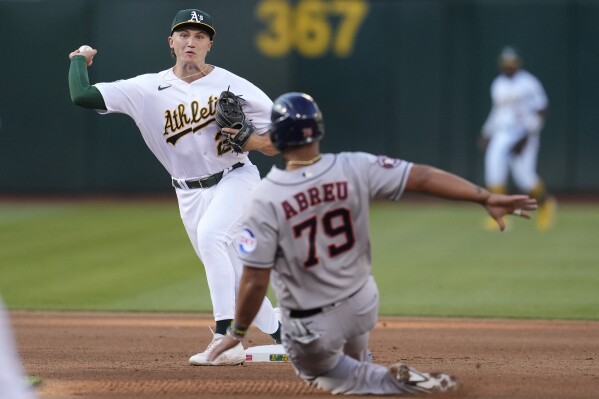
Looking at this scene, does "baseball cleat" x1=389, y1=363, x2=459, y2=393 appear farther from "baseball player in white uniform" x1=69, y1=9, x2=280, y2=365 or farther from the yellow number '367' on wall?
the yellow number '367' on wall

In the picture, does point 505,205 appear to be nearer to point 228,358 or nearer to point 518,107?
point 228,358

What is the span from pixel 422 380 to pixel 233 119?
1948 millimetres

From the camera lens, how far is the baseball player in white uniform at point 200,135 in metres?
6.67

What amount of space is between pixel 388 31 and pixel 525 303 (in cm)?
1145

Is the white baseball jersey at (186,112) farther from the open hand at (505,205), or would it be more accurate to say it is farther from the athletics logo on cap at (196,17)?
the open hand at (505,205)

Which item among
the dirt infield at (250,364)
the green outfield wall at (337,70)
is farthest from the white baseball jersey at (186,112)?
the green outfield wall at (337,70)

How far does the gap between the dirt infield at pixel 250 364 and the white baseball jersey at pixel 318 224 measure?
673 mm

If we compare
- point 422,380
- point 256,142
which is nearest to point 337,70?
point 256,142

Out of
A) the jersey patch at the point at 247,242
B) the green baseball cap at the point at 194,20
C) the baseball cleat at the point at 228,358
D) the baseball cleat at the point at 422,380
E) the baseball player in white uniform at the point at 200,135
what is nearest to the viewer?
the jersey patch at the point at 247,242

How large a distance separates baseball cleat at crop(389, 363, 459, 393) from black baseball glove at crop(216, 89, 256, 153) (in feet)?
5.83

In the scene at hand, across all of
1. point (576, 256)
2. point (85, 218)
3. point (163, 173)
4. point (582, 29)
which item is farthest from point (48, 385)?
point (582, 29)

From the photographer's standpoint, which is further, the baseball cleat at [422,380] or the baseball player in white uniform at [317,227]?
the baseball cleat at [422,380]

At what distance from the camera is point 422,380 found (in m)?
5.45

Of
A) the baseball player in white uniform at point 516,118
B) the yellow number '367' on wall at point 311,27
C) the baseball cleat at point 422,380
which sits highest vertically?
the yellow number '367' on wall at point 311,27
